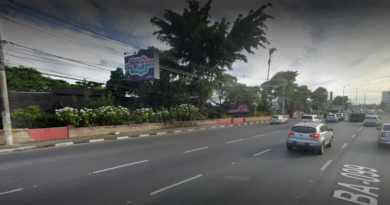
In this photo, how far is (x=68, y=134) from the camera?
14.2m

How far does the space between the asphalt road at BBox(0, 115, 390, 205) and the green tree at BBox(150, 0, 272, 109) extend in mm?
19270

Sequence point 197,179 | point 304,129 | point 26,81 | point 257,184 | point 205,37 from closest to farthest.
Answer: point 257,184 → point 197,179 → point 304,129 → point 205,37 → point 26,81

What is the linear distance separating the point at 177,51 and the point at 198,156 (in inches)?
829

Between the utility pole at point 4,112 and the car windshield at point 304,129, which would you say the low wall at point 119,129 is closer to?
the utility pole at point 4,112

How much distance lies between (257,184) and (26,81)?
43.0 m

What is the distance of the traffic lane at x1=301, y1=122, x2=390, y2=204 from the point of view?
443 centimetres

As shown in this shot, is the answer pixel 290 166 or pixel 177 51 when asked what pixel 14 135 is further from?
pixel 177 51

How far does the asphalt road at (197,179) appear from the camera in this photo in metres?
4.42

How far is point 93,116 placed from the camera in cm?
1598

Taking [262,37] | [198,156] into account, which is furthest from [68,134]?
[262,37]

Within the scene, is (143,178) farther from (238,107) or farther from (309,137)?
(238,107)

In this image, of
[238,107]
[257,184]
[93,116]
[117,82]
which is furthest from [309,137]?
[238,107]

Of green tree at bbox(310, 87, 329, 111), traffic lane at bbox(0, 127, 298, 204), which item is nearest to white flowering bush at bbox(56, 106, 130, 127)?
traffic lane at bbox(0, 127, 298, 204)

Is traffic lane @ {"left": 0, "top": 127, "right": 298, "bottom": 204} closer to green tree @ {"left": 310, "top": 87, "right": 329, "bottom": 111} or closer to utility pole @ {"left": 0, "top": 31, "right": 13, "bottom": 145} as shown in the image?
utility pole @ {"left": 0, "top": 31, "right": 13, "bottom": 145}
